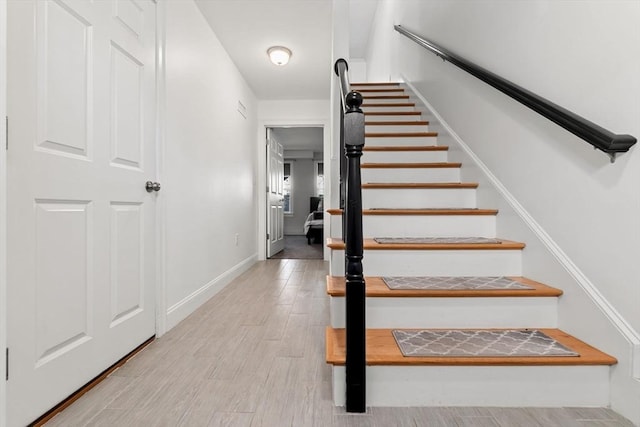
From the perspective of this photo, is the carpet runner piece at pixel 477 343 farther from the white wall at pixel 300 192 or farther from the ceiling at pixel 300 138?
the white wall at pixel 300 192

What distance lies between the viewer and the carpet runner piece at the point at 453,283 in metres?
1.42

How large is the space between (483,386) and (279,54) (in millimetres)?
3284

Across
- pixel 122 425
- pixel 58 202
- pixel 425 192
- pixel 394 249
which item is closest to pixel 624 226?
pixel 394 249

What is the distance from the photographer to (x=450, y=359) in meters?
1.15

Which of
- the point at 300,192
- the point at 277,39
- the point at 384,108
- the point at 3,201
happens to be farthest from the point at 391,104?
the point at 300,192

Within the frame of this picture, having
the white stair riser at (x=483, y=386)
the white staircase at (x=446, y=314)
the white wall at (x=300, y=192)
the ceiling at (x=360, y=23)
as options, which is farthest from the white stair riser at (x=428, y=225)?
the white wall at (x=300, y=192)

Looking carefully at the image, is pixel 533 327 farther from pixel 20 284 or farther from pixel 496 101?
pixel 20 284

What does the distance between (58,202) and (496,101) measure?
2.18 m

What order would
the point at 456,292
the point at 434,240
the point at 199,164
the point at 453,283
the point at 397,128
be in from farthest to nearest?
the point at 397,128 → the point at 199,164 → the point at 434,240 → the point at 453,283 → the point at 456,292

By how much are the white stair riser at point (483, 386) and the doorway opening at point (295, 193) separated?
389 cm

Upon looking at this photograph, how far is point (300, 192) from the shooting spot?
9.75 metres

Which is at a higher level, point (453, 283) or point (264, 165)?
point (264, 165)

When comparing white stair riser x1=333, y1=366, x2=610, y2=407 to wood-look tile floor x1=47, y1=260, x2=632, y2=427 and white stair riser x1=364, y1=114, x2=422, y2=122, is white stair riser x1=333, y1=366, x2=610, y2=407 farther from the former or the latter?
white stair riser x1=364, y1=114, x2=422, y2=122

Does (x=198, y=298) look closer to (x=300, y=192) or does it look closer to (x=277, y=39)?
(x=277, y=39)
